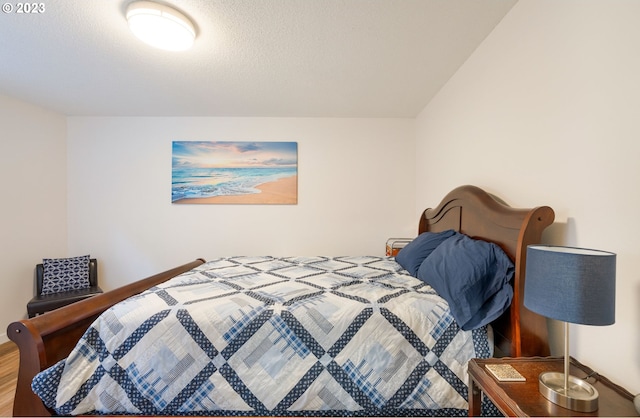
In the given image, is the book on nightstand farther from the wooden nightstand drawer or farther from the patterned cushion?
the patterned cushion

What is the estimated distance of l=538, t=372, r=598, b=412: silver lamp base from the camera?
2.47 ft

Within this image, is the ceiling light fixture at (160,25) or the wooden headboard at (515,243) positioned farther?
the ceiling light fixture at (160,25)

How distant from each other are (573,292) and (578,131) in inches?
29.6

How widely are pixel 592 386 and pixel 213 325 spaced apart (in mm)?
1427

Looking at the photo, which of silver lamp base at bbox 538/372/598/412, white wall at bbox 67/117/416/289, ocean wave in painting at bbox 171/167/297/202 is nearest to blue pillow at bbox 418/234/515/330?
silver lamp base at bbox 538/372/598/412

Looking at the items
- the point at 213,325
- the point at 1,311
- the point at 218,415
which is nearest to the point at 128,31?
the point at 213,325

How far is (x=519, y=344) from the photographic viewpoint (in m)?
1.09

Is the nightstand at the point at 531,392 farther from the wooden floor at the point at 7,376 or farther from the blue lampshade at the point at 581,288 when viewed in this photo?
the wooden floor at the point at 7,376

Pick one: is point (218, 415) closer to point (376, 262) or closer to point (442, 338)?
point (442, 338)

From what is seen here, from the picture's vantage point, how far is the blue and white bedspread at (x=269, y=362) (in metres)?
1.11

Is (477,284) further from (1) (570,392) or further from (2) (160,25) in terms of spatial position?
(2) (160,25)

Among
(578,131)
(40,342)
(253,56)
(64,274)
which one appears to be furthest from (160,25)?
(64,274)

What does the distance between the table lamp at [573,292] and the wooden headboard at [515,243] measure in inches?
11.1

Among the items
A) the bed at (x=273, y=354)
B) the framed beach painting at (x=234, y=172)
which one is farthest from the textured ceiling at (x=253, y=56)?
the bed at (x=273, y=354)
